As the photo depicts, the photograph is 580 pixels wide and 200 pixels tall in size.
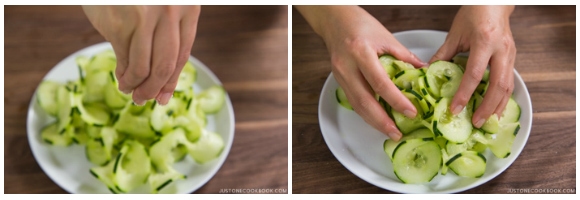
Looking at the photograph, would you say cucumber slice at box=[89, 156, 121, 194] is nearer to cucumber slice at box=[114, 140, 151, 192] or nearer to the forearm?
cucumber slice at box=[114, 140, 151, 192]

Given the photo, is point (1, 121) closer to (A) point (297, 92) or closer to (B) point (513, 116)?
(A) point (297, 92)

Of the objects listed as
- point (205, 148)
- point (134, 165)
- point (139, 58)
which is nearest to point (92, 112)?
point (134, 165)

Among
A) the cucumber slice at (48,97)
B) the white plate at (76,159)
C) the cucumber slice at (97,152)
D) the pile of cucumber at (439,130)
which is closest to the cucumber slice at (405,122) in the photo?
the pile of cucumber at (439,130)

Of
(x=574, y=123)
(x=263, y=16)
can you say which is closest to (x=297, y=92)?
(x=263, y=16)

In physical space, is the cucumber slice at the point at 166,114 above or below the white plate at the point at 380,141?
below

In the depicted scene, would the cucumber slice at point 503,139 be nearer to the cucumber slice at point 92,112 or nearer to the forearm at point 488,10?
the forearm at point 488,10
